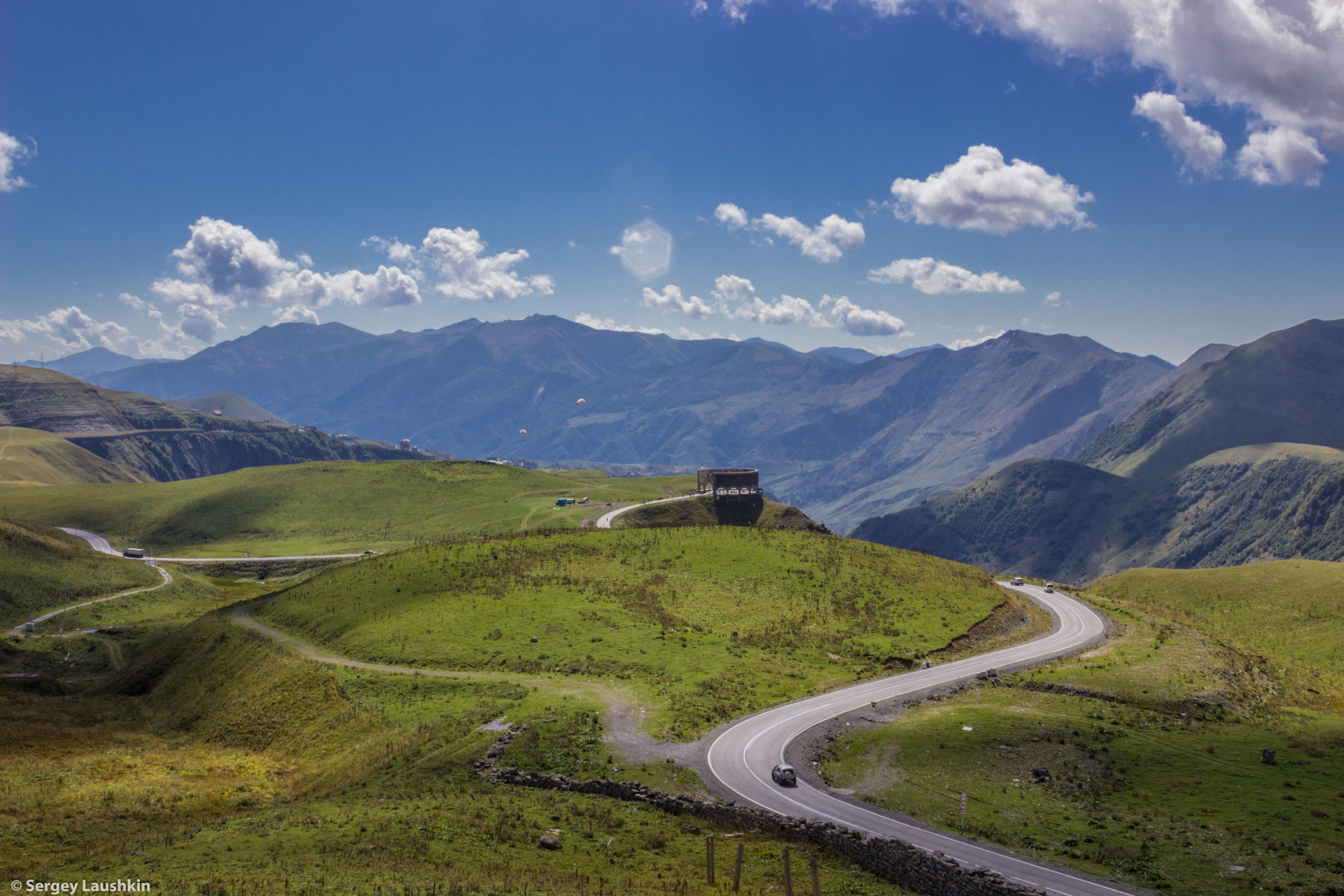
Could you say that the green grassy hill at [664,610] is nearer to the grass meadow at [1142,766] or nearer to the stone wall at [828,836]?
the stone wall at [828,836]

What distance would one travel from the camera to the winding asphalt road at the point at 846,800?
1218 inches

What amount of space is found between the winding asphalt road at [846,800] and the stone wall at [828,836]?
62.3 inches

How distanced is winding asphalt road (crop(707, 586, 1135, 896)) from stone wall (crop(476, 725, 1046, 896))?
1.58 meters

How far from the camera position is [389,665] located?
63406mm

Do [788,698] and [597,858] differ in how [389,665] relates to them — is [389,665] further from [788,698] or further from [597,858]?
[597,858]

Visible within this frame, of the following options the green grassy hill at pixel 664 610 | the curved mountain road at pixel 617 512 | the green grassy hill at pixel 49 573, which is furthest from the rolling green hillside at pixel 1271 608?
the green grassy hill at pixel 49 573

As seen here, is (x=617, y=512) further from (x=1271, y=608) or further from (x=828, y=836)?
(x=828, y=836)

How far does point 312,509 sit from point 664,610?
13474cm

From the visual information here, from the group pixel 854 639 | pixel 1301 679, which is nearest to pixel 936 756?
pixel 854 639

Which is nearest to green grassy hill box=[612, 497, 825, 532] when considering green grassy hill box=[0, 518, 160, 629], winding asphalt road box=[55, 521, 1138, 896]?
winding asphalt road box=[55, 521, 1138, 896]

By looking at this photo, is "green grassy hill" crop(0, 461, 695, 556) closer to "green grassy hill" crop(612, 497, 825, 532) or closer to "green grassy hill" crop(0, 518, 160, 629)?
"green grassy hill" crop(612, 497, 825, 532)

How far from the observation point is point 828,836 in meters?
33.4

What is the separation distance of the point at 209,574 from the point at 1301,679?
520 ft

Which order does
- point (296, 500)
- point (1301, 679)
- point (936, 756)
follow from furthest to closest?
1. point (296, 500)
2. point (1301, 679)
3. point (936, 756)
